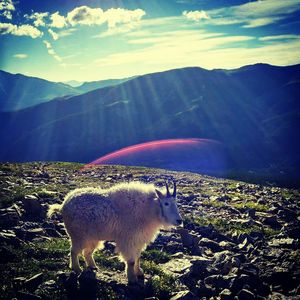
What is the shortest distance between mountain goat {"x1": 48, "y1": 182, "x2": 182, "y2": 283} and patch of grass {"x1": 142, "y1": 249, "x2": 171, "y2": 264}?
180 centimetres

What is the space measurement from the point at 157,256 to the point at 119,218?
11.3 ft

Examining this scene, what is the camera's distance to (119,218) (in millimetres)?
12227

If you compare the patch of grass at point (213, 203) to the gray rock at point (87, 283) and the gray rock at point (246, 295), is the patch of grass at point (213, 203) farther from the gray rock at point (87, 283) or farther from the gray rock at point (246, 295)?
the gray rock at point (87, 283)

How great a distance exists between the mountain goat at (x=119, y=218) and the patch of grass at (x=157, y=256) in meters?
1.80

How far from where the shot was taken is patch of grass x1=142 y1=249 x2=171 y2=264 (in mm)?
14311

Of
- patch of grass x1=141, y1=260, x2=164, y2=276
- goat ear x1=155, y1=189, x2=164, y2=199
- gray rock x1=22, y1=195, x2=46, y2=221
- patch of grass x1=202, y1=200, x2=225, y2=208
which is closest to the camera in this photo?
goat ear x1=155, y1=189, x2=164, y2=199

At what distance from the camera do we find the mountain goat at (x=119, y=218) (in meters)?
11.7

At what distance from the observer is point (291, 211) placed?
76.3 ft

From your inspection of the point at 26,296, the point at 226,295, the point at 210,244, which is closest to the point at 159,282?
the point at 226,295

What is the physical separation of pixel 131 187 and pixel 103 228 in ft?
6.72

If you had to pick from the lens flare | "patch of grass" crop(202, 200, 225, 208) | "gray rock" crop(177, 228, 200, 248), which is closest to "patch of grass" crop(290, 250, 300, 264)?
"gray rock" crop(177, 228, 200, 248)

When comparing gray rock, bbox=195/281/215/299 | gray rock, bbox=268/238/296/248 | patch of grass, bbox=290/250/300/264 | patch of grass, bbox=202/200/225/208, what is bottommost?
patch of grass, bbox=202/200/225/208

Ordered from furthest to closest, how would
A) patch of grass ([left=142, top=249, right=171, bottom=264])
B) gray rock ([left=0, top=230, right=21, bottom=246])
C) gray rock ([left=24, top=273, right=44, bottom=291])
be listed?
patch of grass ([left=142, top=249, right=171, bottom=264])
gray rock ([left=0, top=230, right=21, bottom=246])
gray rock ([left=24, top=273, right=44, bottom=291])

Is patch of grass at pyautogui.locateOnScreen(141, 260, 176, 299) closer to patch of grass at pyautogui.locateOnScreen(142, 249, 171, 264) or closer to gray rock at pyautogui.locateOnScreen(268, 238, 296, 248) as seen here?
patch of grass at pyautogui.locateOnScreen(142, 249, 171, 264)
